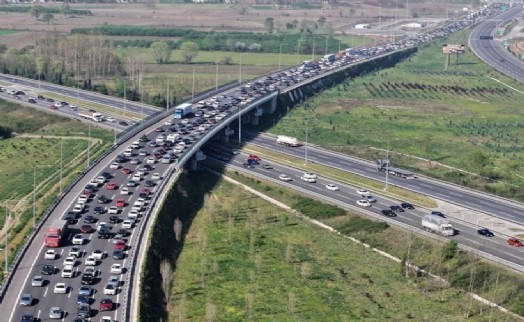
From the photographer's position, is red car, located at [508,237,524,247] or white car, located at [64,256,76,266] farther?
red car, located at [508,237,524,247]

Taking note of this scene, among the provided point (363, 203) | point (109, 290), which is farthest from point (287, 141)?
point (109, 290)

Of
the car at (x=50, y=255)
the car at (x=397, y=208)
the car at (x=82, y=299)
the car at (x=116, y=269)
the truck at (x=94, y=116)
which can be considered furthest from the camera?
the truck at (x=94, y=116)

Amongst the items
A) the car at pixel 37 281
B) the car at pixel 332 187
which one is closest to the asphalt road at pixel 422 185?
the car at pixel 332 187

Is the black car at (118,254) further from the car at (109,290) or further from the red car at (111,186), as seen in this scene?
the red car at (111,186)

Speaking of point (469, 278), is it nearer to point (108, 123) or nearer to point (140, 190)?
point (140, 190)

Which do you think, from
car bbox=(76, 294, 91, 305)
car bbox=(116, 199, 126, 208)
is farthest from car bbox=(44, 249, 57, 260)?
car bbox=(116, 199, 126, 208)

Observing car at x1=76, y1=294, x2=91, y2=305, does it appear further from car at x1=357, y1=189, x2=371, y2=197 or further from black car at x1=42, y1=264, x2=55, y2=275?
car at x1=357, y1=189, x2=371, y2=197

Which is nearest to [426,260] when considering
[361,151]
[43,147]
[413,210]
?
[413,210]
